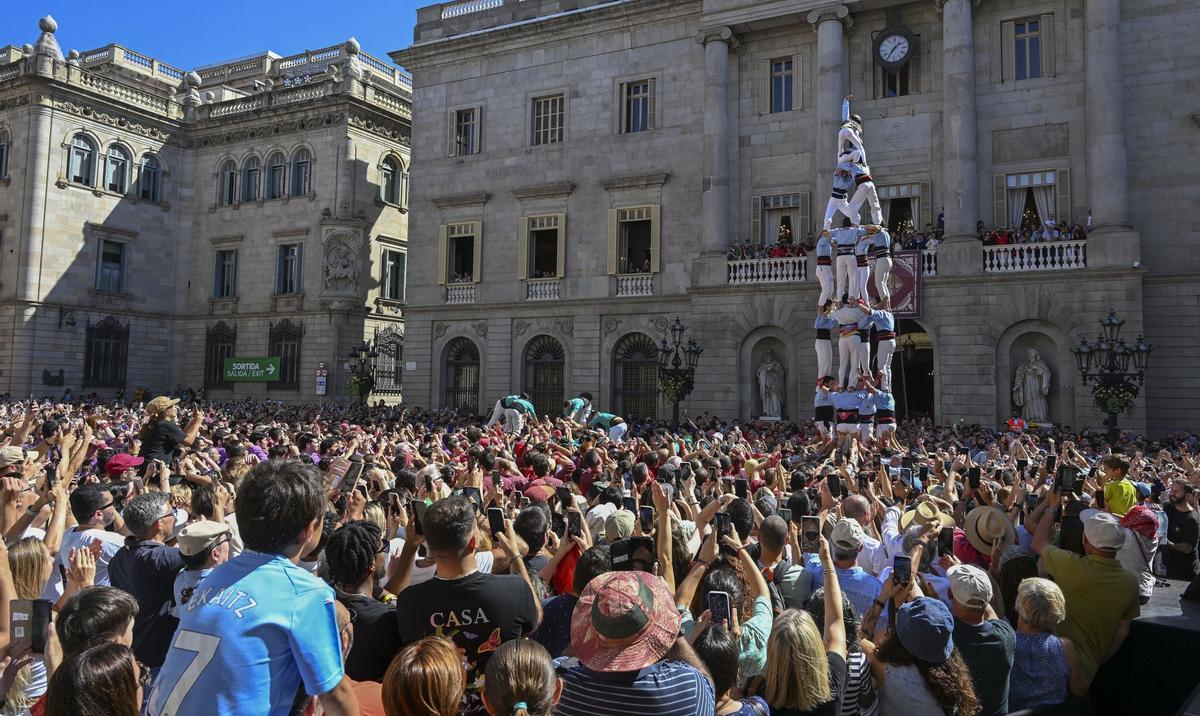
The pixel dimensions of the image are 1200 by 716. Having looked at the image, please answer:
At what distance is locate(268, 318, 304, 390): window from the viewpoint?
3831cm

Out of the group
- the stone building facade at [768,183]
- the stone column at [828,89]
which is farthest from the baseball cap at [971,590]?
the stone column at [828,89]

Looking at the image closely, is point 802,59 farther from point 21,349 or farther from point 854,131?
point 21,349

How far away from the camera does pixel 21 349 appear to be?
3669 centimetres

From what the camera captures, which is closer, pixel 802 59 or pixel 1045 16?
pixel 1045 16

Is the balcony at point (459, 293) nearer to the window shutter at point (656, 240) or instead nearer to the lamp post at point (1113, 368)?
the window shutter at point (656, 240)

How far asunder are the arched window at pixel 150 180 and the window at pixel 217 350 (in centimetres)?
668

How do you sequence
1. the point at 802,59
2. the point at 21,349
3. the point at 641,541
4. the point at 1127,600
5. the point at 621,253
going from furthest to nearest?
the point at 21,349, the point at 621,253, the point at 802,59, the point at 1127,600, the point at 641,541

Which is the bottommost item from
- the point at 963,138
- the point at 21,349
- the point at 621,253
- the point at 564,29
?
the point at 21,349

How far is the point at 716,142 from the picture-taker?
93.9 ft

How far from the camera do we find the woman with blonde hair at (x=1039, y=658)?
4.68 metres

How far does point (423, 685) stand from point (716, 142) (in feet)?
88.8

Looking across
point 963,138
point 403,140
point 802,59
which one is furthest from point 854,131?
point 403,140

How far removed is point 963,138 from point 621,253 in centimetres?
1164

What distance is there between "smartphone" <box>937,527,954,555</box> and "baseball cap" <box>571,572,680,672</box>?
10.7ft
